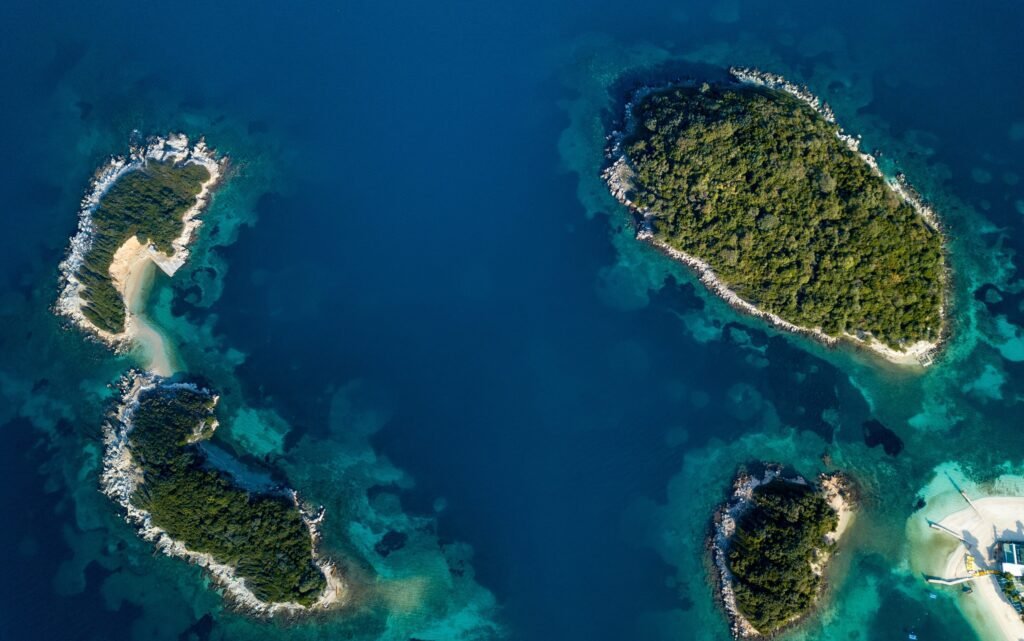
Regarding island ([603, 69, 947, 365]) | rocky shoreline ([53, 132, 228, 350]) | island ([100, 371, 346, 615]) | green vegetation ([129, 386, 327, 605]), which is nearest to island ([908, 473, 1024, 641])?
island ([603, 69, 947, 365])

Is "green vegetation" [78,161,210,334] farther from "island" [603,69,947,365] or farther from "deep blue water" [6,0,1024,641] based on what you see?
"island" [603,69,947,365]

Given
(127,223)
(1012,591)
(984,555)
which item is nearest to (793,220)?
(984,555)

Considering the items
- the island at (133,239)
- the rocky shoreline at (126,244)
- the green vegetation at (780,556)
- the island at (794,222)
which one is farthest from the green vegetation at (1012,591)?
the rocky shoreline at (126,244)

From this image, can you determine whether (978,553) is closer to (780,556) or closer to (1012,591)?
(1012,591)

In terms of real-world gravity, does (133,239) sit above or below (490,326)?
above

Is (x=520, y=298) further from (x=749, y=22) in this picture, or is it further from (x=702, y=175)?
(x=749, y=22)

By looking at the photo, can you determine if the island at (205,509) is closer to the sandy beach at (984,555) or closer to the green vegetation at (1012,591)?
the sandy beach at (984,555)

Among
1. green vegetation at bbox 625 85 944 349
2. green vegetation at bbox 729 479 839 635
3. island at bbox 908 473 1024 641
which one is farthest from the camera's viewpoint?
green vegetation at bbox 625 85 944 349
